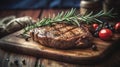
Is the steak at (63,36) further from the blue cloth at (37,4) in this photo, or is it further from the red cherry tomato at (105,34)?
the blue cloth at (37,4)

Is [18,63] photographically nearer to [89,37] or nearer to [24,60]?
[24,60]

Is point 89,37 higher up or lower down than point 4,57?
higher up

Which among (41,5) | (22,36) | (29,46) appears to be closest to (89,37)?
(29,46)

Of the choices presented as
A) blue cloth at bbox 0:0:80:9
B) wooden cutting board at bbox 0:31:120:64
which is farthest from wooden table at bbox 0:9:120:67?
blue cloth at bbox 0:0:80:9

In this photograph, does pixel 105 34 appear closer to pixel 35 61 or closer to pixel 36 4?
pixel 35 61

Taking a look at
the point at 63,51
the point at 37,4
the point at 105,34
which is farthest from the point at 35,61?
the point at 37,4
